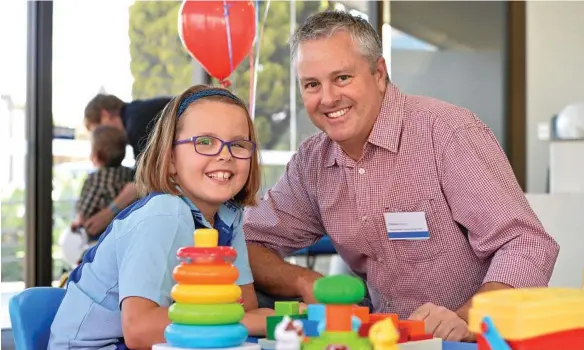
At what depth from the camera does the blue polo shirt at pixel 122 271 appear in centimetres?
151

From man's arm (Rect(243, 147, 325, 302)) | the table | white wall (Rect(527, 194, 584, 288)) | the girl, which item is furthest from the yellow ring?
white wall (Rect(527, 194, 584, 288))

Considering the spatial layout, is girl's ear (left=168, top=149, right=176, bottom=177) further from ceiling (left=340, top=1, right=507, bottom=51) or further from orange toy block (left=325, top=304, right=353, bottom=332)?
ceiling (left=340, top=1, right=507, bottom=51)

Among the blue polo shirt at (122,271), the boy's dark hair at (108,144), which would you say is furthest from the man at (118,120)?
the blue polo shirt at (122,271)

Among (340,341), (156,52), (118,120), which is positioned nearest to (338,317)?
(340,341)

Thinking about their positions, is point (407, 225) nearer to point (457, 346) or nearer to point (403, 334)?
point (457, 346)

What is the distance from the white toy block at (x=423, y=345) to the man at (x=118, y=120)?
3018mm

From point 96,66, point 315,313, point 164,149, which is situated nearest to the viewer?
point 315,313

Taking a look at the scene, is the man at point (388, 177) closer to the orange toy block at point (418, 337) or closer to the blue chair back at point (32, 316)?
the blue chair back at point (32, 316)

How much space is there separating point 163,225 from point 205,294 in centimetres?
50

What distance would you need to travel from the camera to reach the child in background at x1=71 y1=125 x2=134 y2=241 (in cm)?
534

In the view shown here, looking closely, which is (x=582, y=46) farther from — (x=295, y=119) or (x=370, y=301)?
(x=370, y=301)

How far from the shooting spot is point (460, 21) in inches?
292

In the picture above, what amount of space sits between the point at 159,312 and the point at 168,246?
0.43ft

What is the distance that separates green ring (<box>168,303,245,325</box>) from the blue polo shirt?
0.41 metres
